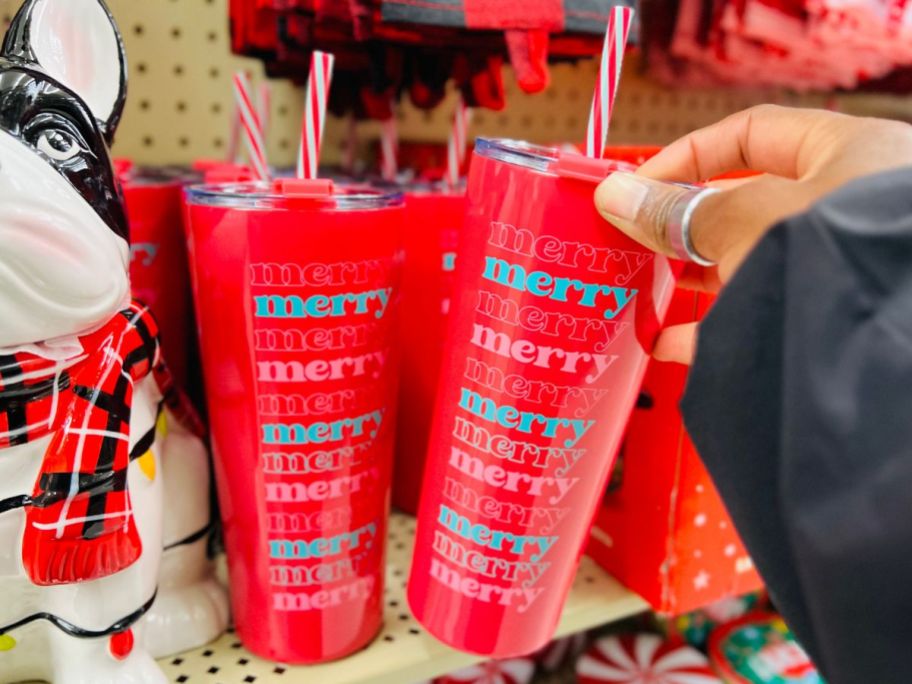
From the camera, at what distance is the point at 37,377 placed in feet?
1.61

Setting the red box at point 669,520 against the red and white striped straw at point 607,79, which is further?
the red box at point 669,520

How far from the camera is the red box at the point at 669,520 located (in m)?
0.75

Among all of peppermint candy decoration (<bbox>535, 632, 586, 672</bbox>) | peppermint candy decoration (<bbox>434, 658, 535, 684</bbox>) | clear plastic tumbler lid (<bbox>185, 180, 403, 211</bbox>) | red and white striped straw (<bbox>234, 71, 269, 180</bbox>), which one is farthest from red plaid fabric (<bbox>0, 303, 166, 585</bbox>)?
peppermint candy decoration (<bbox>535, 632, 586, 672</bbox>)

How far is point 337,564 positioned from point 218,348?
0.70 ft

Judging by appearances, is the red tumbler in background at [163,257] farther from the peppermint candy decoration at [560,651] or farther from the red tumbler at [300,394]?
the peppermint candy decoration at [560,651]

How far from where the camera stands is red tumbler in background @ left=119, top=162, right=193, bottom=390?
70 cm

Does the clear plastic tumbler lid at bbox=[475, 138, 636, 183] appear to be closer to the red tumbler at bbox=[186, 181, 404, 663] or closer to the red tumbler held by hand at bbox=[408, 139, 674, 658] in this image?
the red tumbler held by hand at bbox=[408, 139, 674, 658]

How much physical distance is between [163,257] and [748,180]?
0.56 m

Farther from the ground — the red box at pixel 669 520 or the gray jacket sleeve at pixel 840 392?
the gray jacket sleeve at pixel 840 392

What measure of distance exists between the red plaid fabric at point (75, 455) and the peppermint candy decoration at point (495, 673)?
2.12ft

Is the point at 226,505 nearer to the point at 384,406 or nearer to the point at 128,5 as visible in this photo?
the point at 384,406

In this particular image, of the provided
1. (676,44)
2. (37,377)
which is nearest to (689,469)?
(37,377)

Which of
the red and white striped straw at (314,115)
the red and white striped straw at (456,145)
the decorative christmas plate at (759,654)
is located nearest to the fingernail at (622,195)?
the red and white striped straw at (314,115)

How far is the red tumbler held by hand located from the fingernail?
0.06 ft
